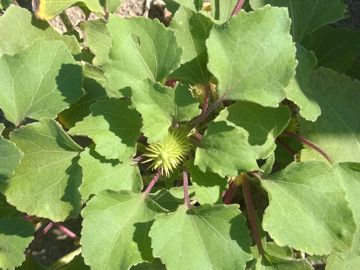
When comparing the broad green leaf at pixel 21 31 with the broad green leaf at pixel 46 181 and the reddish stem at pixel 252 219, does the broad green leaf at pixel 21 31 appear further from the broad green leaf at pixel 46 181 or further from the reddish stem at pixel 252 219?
the reddish stem at pixel 252 219

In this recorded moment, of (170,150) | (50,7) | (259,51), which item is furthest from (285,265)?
(50,7)

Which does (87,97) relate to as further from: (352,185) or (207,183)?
(352,185)

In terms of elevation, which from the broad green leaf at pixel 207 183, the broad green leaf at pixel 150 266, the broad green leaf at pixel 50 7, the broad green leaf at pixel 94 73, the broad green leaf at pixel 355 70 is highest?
the broad green leaf at pixel 50 7

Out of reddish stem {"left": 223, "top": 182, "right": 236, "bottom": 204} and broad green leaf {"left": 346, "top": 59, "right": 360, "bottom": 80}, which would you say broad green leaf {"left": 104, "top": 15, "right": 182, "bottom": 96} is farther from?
broad green leaf {"left": 346, "top": 59, "right": 360, "bottom": 80}

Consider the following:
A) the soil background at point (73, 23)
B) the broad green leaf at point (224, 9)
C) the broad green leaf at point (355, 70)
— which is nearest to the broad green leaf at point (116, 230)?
the broad green leaf at point (224, 9)

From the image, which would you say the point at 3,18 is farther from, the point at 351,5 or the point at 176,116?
the point at 351,5

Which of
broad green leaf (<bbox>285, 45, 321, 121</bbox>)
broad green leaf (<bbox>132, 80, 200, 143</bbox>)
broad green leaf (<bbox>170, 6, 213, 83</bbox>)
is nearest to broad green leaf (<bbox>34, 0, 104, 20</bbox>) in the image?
broad green leaf (<bbox>170, 6, 213, 83</bbox>)

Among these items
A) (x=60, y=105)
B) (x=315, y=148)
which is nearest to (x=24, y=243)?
(x=60, y=105)
